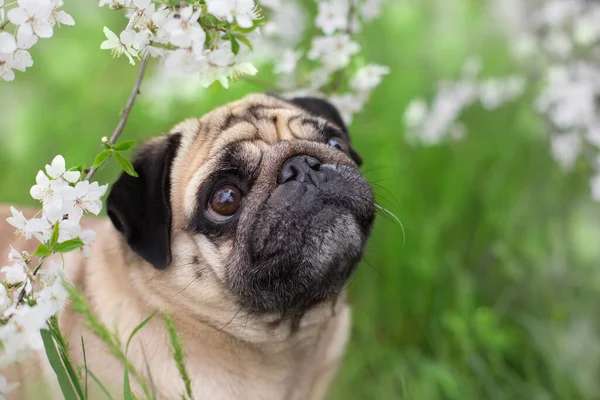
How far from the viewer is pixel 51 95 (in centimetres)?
619

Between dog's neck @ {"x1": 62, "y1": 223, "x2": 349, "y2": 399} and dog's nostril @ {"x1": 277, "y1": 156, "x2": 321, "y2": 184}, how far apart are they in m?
0.57

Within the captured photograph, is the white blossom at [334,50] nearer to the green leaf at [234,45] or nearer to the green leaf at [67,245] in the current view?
the green leaf at [234,45]

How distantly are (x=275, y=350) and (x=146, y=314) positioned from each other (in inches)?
22.6

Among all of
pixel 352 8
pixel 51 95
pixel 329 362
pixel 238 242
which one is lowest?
pixel 329 362

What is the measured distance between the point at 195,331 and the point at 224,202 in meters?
0.55

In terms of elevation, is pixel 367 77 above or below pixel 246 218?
above

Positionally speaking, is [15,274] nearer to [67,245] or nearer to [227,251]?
[67,245]

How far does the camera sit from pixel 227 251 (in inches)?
103

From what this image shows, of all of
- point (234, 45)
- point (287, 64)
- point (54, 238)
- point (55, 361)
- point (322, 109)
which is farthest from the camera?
point (322, 109)

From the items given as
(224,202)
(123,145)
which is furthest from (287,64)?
(123,145)

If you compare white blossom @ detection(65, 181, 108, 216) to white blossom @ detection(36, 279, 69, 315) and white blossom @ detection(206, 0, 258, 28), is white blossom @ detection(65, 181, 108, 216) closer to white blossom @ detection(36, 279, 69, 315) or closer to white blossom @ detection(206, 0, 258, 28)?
white blossom @ detection(36, 279, 69, 315)

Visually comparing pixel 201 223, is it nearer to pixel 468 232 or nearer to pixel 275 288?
pixel 275 288

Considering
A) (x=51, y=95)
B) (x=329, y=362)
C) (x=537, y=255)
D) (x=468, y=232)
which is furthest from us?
(x=51, y=95)

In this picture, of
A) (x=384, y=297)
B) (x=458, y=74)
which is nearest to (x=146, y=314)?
(x=384, y=297)
